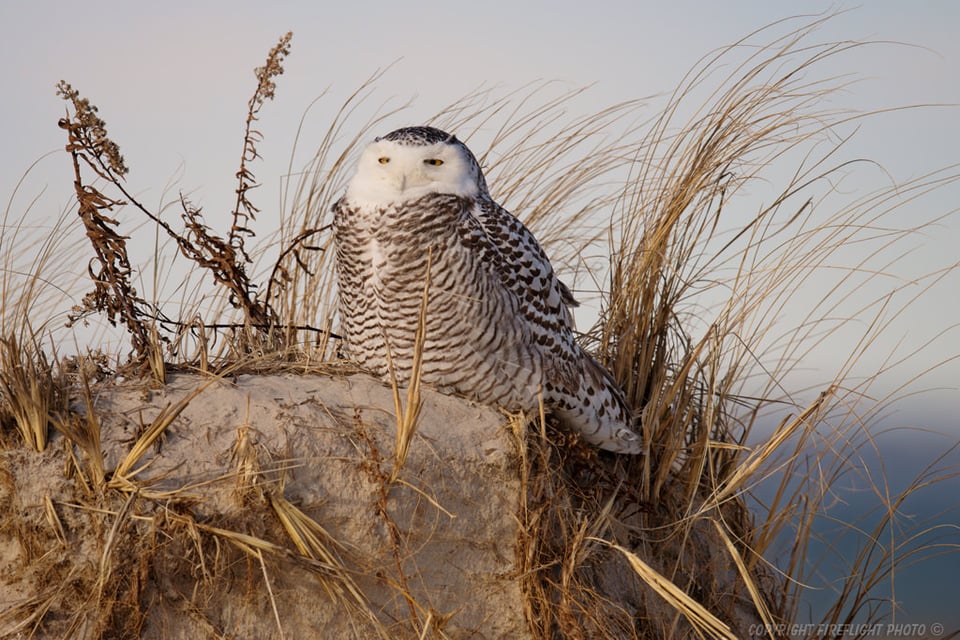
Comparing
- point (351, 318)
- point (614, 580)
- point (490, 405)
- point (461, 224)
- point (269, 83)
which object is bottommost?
point (614, 580)

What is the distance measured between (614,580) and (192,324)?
2.04 metres

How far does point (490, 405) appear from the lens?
3.73m

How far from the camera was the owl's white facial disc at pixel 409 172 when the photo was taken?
11.7 ft

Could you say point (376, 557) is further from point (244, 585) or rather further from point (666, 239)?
point (666, 239)

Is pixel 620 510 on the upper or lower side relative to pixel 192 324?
lower

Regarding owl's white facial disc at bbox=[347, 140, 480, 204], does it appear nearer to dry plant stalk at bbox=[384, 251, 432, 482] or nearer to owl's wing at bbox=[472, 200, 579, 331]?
owl's wing at bbox=[472, 200, 579, 331]

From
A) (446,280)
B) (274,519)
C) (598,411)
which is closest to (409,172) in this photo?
(446,280)

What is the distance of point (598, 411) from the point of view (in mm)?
Result: 3930

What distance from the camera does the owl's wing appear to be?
145 inches

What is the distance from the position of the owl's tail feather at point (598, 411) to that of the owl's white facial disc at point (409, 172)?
82 cm

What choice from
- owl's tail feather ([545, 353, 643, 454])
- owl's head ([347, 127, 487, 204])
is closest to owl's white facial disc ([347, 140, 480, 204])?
owl's head ([347, 127, 487, 204])

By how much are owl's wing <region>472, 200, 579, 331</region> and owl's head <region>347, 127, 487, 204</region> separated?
0.12 m

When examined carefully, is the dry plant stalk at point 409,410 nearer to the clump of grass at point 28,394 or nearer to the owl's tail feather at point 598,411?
the owl's tail feather at point 598,411

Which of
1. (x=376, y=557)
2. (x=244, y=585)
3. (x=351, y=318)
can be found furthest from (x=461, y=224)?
(x=244, y=585)
